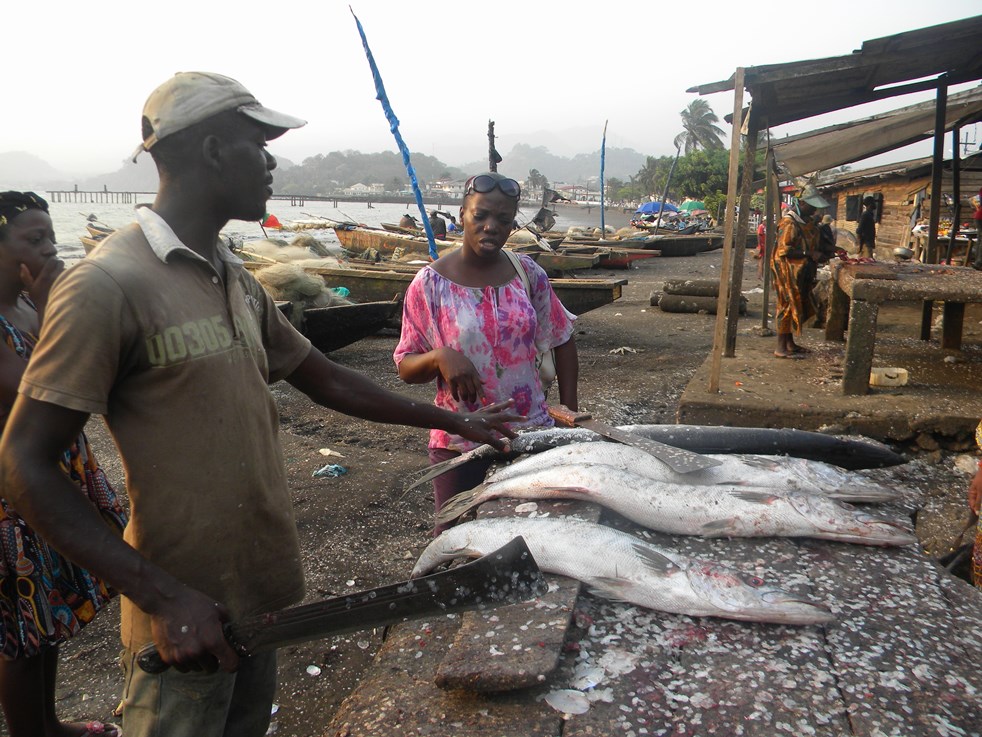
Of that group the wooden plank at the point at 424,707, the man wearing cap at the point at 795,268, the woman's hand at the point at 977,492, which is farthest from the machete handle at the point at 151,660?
the man wearing cap at the point at 795,268

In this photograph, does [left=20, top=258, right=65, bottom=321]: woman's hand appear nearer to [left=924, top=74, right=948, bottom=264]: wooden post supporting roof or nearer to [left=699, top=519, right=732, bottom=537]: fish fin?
[left=699, top=519, right=732, bottom=537]: fish fin

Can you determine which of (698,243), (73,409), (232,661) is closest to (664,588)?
(232,661)

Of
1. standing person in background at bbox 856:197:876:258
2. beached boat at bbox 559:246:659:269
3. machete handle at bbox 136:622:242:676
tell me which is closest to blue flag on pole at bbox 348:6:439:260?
beached boat at bbox 559:246:659:269

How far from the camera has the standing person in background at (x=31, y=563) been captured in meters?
2.28

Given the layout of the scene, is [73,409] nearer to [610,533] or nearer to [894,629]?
[610,533]

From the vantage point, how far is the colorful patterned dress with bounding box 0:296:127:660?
→ 7.44ft

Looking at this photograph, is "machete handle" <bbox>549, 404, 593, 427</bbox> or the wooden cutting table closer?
"machete handle" <bbox>549, 404, 593, 427</bbox>

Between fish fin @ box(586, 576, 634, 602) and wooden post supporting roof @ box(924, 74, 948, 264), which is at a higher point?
wooden post supporting roof @ box(924, 74, 948, 264)

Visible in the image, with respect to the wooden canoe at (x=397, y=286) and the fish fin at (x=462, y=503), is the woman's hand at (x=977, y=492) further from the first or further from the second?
the wooden canoe at (x=397, y=286)

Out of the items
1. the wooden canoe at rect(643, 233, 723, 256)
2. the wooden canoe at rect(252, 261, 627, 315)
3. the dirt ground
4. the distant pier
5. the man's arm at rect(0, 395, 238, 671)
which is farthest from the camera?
the distant pier

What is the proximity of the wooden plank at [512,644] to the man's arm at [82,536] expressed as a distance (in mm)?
513

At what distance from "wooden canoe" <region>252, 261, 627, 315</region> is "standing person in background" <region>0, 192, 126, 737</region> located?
7936mm

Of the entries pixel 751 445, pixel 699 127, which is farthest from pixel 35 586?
pixel 699 127

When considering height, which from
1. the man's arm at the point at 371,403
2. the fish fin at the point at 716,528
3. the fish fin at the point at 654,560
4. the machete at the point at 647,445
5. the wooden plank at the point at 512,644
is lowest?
the wooden plank at the point at 512,644
